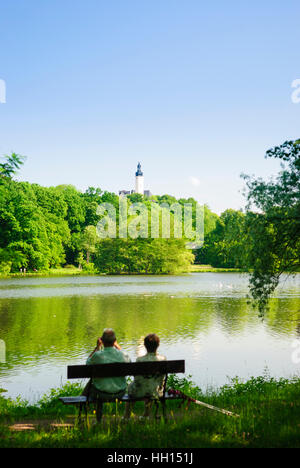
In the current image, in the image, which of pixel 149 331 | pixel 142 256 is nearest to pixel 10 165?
pixel 149 331

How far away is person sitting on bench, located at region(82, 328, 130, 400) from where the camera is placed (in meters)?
5.74

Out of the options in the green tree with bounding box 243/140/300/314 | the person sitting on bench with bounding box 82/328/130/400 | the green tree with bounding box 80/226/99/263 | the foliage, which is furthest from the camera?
the green tree with bounding box 80/226/99/263

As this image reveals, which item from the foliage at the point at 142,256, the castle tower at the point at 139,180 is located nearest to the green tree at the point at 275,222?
the foliage at the point at 142,256

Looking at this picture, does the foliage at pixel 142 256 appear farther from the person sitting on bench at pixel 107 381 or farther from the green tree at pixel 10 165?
the person sitting on bench at pixel 107 381

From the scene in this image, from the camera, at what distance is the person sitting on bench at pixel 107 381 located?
574 centimetres

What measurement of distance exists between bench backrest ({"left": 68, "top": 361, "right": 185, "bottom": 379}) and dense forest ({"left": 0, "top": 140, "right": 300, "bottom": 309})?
13.6ft

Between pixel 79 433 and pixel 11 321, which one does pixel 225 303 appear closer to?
pixel 11 321

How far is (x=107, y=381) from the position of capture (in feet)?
18.9

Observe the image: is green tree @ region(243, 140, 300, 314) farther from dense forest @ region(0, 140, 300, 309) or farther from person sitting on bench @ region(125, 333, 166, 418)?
person sitting on bench @ region(125, 333, 166, 418)

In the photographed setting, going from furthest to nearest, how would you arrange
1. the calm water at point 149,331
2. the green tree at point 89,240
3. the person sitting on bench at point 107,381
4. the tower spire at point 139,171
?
the tower spire at point 139,171
the green tree at point 89,240
the calm water at point 149,331
the person sitting on bench at point 107,381

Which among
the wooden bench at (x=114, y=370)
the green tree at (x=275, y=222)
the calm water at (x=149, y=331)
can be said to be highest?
the green tree at (x=275, y=222)

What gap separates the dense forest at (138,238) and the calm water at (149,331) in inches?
36.7

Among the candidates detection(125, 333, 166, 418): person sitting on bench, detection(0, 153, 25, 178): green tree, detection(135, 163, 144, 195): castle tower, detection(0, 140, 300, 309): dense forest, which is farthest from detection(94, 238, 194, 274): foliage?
detection(135, 163, 144, 195): castle tower
